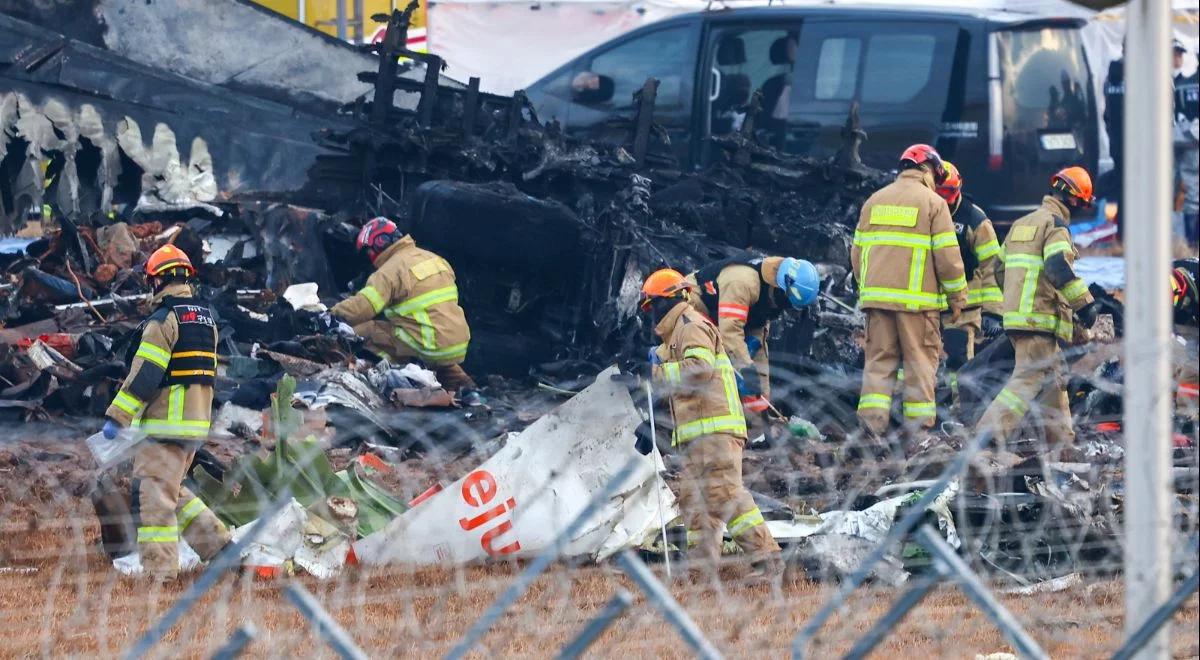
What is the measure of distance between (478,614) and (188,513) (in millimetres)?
1760

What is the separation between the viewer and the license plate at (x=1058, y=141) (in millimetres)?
12570

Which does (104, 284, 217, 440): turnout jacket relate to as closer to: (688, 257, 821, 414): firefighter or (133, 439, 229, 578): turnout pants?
(133, 439, 229, 578): turnout pants

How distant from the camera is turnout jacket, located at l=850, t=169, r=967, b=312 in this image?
9117mm

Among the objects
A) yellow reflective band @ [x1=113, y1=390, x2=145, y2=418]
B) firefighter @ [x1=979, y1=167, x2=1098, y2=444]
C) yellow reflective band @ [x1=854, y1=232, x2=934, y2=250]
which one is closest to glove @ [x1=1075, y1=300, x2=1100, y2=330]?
firefighter @ [x1=979, y1=167, x2=1098, y2=444]

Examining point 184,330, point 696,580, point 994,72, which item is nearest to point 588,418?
point 696,580

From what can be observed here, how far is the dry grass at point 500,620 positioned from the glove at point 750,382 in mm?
2085

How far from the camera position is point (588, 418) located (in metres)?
7.22

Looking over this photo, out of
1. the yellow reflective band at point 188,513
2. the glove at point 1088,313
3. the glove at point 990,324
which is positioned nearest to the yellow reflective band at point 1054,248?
the glove at point 1088,313

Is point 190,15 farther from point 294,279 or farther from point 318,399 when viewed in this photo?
point 318,399

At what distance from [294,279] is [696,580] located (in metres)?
5.72

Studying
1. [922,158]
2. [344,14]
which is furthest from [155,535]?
[344,14]

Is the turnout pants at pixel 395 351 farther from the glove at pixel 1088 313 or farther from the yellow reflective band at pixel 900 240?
the glove at pixel 1088 313

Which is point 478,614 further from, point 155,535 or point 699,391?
point 155,535

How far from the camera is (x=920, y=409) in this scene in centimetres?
891
